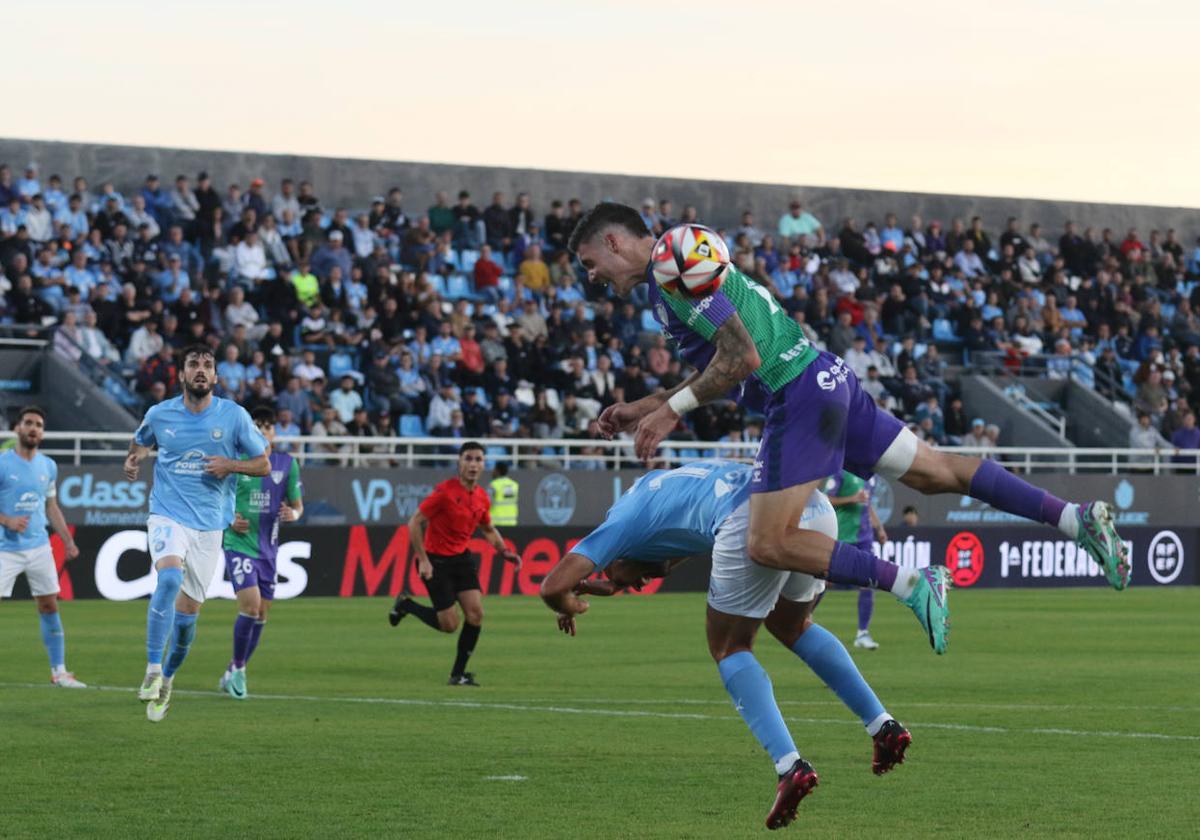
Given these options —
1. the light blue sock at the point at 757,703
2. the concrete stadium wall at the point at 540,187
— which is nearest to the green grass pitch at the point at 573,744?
the light blue sock at the point at 757,703

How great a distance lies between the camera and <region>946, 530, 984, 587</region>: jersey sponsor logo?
33.3 m

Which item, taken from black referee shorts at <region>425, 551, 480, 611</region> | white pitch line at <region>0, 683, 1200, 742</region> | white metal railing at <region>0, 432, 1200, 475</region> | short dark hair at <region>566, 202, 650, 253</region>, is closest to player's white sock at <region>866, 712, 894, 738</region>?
short dark hair at <region>566, 202, 650, 253</region>

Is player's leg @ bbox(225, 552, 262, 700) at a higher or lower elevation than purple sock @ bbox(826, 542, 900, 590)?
lower

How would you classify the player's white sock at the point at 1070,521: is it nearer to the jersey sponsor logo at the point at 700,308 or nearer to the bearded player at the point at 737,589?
the bearded player at the point at 737,589

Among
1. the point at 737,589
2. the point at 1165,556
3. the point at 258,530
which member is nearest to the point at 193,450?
the point at 258,530

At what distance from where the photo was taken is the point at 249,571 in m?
16.0

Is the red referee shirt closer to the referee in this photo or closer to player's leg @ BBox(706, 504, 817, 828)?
the referee

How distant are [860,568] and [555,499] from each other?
2426cm

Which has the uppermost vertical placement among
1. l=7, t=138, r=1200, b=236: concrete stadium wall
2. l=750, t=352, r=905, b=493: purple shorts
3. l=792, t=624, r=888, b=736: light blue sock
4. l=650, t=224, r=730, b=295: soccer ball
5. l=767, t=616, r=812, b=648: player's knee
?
l=7, t=138, r=1200, b=236: concrete stadium wall

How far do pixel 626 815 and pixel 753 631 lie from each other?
3.64 ft

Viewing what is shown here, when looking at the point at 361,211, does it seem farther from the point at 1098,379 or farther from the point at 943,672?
the point at 943,672

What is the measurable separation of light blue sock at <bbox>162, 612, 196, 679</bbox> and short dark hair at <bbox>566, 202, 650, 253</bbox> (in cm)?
606

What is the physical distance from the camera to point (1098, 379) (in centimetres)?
4134

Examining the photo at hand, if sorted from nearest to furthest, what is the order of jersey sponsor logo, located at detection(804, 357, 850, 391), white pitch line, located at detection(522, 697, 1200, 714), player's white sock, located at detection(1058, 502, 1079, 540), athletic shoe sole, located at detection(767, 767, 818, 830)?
athletic shoe sole, located at detection(767, 767, 818, 830) < jersey sponsor logo, located at detection(804, 357, 850, 391) < player's white sock, located at detection(1058, 502, 1079, 540) < white pitch line, located at detection(522, 697, 1200, 714)
